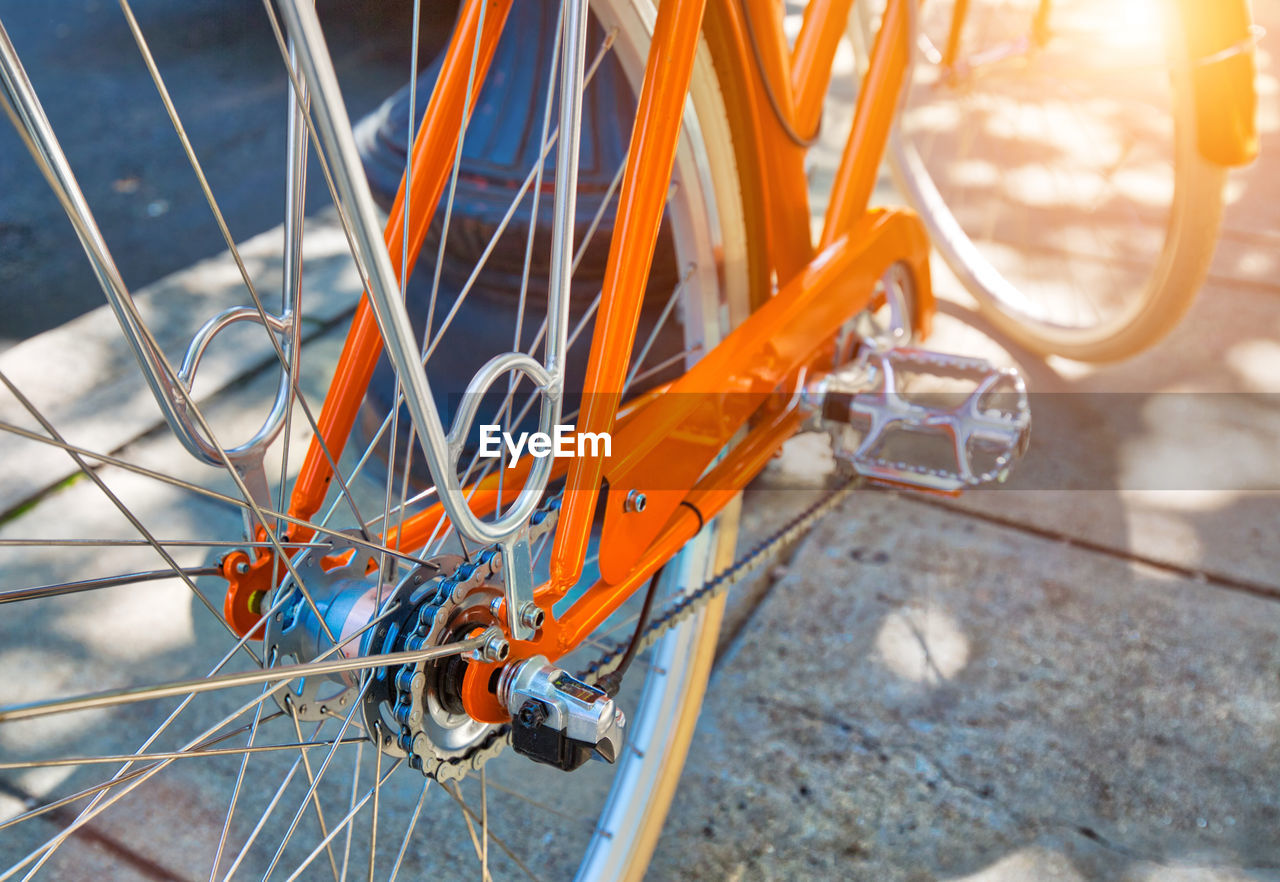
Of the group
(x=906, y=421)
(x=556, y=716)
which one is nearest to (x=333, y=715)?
(x=556, y=716)

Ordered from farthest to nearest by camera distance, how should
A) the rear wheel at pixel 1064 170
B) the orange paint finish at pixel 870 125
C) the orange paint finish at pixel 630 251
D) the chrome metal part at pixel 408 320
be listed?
the rear wheel at pixel 1064 170
the orange paint finish at pixel 870 125
the orange paint finish at pixel 630 251
the chrome metal part at pixel 408 320

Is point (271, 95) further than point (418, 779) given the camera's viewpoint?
Yes

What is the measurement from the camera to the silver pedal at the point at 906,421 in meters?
1.67

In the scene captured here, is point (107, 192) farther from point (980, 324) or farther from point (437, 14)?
point (980, 324)

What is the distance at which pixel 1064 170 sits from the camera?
3.36 metres

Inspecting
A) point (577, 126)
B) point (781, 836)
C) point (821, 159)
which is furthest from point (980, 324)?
point (577, 126)

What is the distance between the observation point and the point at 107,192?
3357mm

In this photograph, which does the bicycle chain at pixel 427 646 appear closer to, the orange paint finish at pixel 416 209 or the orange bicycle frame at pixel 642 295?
the orange bicycle frame at pixel 642 295

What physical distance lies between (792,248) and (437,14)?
293cm

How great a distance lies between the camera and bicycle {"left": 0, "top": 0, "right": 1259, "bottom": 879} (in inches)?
36.0

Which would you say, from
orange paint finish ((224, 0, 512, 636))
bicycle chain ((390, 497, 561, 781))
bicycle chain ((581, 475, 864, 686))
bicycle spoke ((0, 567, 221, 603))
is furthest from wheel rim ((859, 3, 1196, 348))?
bicycle spoke ((0, 567, 221, 603))

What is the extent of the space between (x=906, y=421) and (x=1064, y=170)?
2041 mm

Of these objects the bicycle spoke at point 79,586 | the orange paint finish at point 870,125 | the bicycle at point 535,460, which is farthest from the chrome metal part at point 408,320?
the orange paint finish at point 870,125

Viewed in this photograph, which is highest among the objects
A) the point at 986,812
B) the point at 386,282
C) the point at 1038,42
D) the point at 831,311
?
the point at 386,282
